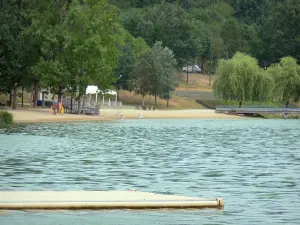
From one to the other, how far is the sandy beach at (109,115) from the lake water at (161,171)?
68.0 ft

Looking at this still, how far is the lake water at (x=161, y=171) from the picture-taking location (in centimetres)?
2647

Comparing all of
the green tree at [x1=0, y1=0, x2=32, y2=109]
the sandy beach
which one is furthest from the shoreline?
the green tree at [x1=0, y1=0, x2=32, y2=109]

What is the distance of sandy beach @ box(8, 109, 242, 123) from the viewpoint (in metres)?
98.1

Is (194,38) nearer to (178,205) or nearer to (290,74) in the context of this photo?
(290,74)

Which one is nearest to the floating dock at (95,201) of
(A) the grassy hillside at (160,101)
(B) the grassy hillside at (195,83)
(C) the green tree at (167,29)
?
(A) the grassy hillside at (160,101)

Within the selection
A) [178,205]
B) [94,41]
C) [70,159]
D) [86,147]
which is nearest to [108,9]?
[94,41]

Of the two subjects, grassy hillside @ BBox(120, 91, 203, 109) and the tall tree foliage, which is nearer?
the tall tree foliage

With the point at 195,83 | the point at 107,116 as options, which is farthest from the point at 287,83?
the point at 195,83

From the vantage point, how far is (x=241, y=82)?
431ft

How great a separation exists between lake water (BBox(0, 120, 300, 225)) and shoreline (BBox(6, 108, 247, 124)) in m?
20.2

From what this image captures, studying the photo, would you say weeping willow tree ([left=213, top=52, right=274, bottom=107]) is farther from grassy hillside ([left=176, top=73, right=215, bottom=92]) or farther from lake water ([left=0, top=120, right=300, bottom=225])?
lake water ([left=0, top=120, right=300, bottom=225])

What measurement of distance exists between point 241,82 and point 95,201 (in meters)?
105

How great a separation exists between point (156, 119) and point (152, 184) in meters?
83.0

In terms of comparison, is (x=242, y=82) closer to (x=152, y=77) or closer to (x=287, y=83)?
(x=287, y=83)
